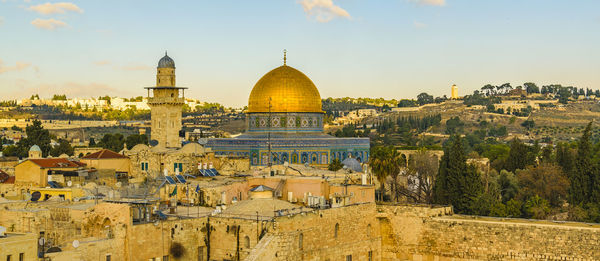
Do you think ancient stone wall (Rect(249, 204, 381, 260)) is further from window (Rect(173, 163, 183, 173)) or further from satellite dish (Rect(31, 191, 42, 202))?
satellite dish (Rect(31, 191, 42, 202))

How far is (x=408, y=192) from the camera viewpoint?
36875 mm

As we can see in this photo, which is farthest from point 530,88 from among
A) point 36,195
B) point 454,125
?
point 36,195

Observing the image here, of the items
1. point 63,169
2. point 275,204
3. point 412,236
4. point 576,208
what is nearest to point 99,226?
point 275,204

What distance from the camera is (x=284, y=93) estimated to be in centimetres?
3731

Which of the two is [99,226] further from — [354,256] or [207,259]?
[354,256]

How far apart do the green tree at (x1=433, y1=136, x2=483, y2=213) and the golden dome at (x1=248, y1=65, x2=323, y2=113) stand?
9.20m

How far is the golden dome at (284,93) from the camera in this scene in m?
37.3

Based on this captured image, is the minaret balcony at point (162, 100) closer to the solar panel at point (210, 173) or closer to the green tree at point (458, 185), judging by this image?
the solar panel at point (210, 173)

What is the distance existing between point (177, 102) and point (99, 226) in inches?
740

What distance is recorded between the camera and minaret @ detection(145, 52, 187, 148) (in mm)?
37344

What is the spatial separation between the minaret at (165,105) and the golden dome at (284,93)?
3581mm

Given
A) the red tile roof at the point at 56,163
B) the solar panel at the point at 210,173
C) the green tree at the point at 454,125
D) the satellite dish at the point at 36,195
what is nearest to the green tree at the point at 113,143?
the red tile roof at the point at 56,163

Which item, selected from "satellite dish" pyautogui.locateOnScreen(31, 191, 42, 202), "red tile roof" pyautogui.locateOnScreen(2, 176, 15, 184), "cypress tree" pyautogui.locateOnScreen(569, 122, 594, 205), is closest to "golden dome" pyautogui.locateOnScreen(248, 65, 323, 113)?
"red tile roof" pyautogui.locateOnScreen(2, 176, 15, 184)

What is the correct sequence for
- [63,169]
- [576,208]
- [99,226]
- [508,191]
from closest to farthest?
[99,226]
[576,208]
[63,169]
[508,191]
